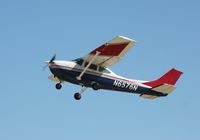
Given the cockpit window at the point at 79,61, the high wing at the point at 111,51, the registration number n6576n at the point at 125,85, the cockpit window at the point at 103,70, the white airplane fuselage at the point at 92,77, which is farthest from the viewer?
the registration number n6576n at the point at 125,85

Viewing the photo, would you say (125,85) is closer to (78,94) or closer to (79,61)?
(78,94)

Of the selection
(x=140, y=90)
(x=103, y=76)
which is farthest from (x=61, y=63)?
(x=140, y=90)

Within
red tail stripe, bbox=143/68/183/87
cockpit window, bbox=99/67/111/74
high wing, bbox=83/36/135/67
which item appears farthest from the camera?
red tail stripe, bbox=143/68/183/87

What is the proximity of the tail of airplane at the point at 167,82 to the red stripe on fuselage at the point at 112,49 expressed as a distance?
438cm

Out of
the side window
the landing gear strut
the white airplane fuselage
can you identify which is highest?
the side window

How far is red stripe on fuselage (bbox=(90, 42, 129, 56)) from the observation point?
87.4ft

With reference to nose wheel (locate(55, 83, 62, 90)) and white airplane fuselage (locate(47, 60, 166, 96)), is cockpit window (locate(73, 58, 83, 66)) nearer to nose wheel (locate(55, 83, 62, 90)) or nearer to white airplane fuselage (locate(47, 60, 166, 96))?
white airplane fuselage (locate(47, 60, 166, 96))

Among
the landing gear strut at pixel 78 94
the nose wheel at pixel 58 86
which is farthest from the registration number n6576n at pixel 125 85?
the nose wheel at pixel 58 86

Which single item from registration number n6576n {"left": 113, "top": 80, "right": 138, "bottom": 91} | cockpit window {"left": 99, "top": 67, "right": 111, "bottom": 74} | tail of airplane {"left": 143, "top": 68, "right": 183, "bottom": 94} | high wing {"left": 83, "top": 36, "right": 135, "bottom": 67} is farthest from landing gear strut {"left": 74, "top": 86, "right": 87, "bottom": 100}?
tail of airplane {"left": 143, "top": 68, "right": 183, "bottom": 94}

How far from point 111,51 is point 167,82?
659 cm

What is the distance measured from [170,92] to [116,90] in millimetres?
3562

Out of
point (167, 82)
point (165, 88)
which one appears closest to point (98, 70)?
point (165, 88)

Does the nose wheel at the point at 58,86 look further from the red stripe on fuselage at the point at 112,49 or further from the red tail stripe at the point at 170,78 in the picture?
the red tail stripe at the point at 170,78

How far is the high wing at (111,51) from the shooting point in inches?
1037
